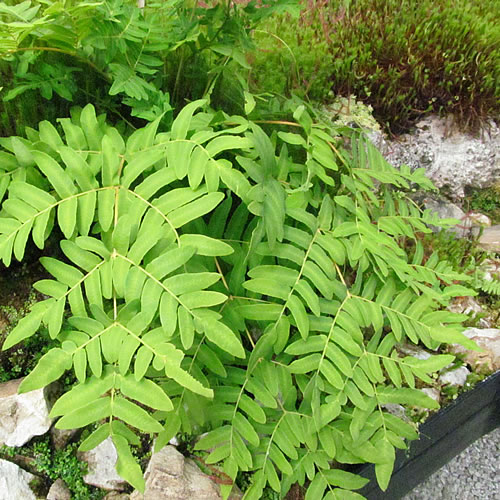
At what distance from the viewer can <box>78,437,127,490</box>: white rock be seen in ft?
5.39

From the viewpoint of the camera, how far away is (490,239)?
300cm

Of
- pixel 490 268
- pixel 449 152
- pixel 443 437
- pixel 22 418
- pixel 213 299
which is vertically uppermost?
pixel 213 299

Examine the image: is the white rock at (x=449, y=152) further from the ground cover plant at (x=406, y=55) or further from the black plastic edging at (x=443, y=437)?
the black plastic edging at (x=443, y=437)

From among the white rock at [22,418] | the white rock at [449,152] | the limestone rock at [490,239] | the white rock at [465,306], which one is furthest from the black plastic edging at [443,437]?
the white rock at [449,152]

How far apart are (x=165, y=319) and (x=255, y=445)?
521 mm

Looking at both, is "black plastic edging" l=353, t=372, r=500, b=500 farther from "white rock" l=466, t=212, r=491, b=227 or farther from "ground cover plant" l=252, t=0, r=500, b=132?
"ground cover plant" l=252, t=0, r=500, b=132

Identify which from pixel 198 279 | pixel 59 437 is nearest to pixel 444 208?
pixel 198 279

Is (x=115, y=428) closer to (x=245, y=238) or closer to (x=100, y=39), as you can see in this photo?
(x=245, y=238)

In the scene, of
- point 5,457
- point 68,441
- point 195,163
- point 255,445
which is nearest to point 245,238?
point 195,163

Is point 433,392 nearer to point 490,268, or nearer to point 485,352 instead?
point 485,352

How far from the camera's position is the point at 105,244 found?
136cm

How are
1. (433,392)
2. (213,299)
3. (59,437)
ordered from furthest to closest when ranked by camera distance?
(433,392) → (59,437) → (213,299)

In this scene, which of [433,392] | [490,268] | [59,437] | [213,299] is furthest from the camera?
[490,268]

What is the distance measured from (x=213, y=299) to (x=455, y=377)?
161cm
